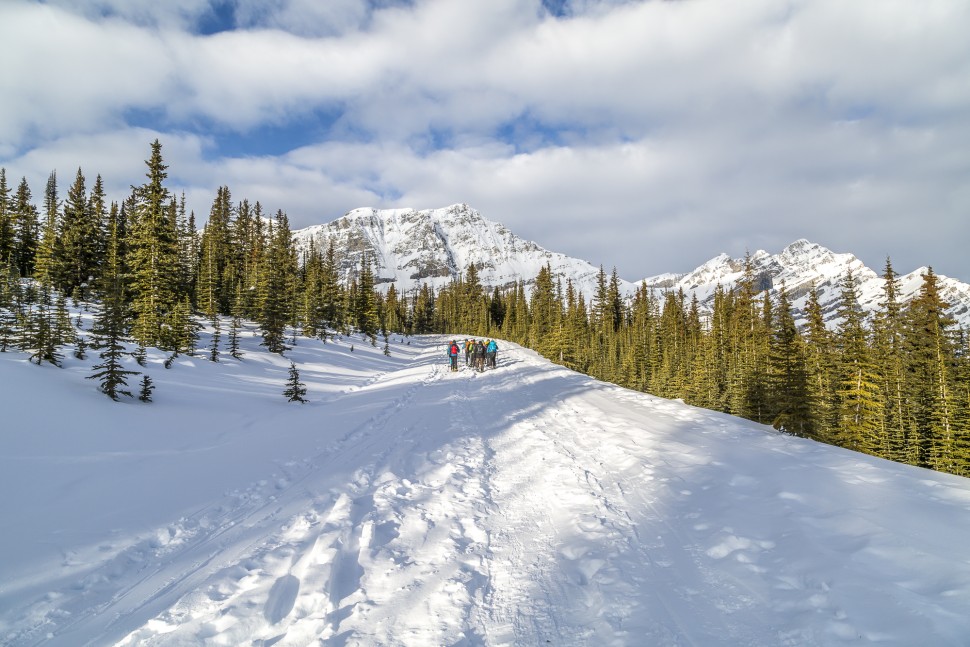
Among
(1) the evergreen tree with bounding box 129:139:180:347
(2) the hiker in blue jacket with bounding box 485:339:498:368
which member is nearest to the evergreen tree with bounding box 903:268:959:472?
(2) the hiker in blue jacket with bounding box 485:339:498:368

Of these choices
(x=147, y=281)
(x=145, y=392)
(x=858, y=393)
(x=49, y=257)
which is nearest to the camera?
(x=145, y=392)

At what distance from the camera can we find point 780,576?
3.96 metres

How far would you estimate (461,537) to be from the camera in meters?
5.03

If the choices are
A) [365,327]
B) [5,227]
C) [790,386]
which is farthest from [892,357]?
[5,227]

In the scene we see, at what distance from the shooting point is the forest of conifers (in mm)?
18984

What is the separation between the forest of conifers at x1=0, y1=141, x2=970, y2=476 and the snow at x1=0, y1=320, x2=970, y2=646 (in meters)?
5.40

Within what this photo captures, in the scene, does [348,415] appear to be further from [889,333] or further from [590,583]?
[889,333]

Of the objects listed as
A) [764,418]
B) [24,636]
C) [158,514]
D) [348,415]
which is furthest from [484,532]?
[764,418]

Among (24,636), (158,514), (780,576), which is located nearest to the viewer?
(24,636)

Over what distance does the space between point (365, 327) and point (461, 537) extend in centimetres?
6048

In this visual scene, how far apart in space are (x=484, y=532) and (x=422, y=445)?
4.20 m

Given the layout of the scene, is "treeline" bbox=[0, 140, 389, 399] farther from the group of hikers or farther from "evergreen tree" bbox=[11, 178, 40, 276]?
the group of hikers

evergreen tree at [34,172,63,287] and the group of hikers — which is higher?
evergreen tree at [34,172,63,287]

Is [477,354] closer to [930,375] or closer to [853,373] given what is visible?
[853,373]
